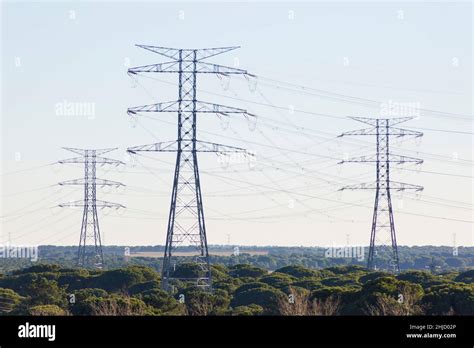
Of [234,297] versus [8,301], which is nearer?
[234,297]

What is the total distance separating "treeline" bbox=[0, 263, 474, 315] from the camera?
7394 cm

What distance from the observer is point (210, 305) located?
276 ft

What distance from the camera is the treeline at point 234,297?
73938 mm

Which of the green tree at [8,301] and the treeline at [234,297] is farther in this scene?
the green tree at [8,301]

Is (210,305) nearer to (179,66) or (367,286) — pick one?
(367,286)

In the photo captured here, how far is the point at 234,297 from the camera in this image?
326ft

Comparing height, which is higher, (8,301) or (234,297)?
(234,297)

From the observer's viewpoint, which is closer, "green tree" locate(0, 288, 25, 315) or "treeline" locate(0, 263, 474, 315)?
"treeline" locate(0, 263, 474, 315)
